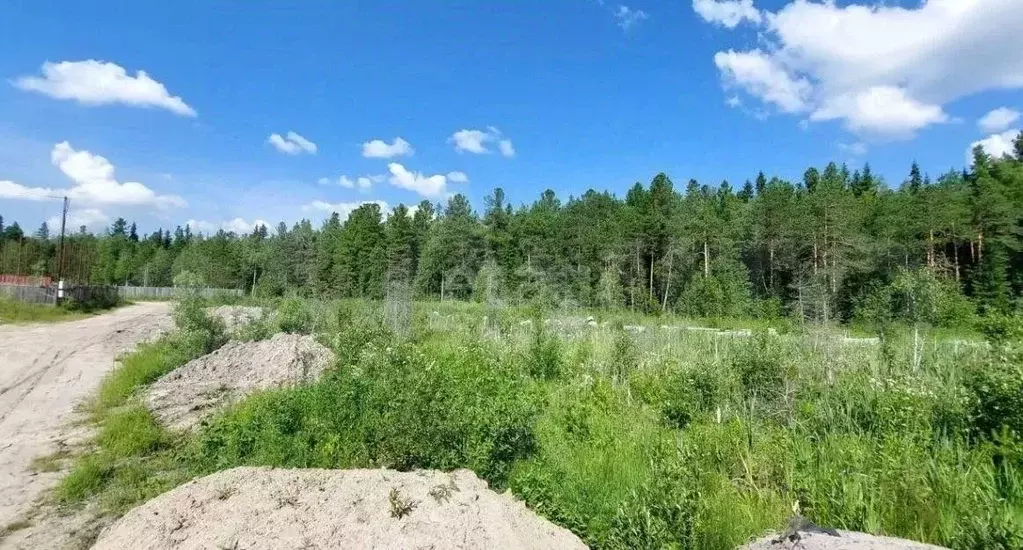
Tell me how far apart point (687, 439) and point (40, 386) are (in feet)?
47.3

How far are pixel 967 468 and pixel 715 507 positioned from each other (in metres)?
2.66

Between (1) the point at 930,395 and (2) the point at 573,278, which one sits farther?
(2) the point at 573,278

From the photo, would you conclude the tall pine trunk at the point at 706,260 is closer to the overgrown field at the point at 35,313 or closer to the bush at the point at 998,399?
the bush at the point at 998,399

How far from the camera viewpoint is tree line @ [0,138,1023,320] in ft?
122

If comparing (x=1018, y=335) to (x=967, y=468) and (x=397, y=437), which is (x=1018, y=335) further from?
(x=397, y=437)

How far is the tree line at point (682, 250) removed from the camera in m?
37.3

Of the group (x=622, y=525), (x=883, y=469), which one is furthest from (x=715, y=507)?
(x=883, y=469)

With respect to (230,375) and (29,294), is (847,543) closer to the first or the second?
(230,375)

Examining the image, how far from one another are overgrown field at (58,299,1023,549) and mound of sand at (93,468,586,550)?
56 centimetres

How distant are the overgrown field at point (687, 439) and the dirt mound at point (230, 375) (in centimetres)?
63

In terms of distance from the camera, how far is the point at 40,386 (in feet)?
43.1

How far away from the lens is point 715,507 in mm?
5012

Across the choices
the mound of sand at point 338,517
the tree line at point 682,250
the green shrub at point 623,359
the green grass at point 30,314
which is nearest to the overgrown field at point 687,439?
the green shrub at point 623,359

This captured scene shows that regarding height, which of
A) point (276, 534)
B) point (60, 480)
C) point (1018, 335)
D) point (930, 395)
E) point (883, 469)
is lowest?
point (60, 480)
